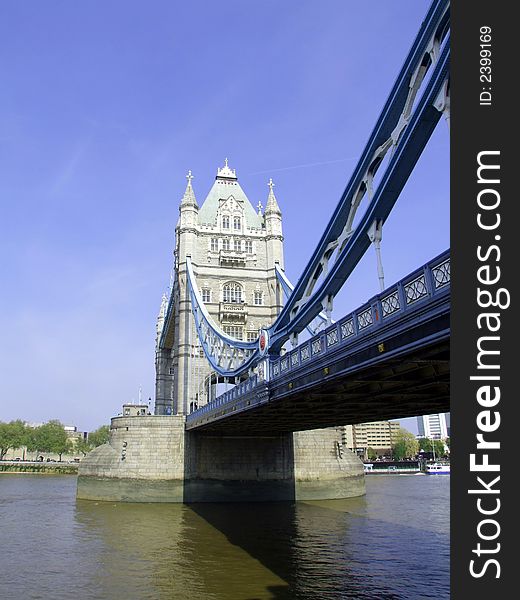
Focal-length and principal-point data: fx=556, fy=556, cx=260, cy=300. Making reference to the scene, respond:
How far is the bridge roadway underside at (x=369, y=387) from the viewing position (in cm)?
1086

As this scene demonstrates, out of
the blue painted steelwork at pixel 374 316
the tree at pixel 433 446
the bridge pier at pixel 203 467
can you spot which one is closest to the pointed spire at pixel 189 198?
the bridge pier at pixel 203 467

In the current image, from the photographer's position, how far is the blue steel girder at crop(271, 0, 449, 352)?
1242 cm

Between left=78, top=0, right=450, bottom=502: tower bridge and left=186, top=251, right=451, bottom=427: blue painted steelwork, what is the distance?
0.13ft

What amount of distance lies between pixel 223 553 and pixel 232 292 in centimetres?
3214

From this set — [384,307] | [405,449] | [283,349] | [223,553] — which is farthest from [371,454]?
[384,307]

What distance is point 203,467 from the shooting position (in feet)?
119

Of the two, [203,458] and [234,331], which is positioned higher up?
[234,331]

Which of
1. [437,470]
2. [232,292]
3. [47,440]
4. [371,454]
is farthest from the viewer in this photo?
[371,454]

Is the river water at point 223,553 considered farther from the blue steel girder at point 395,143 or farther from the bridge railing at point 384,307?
the blue steel girder at point 395,143

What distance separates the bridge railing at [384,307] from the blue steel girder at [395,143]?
1.91m

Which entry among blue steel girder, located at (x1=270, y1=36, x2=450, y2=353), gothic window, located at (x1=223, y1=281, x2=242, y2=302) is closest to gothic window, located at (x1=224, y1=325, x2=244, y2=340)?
gothic window, located at (x1=223, y1=281, x2=242, y2=302)

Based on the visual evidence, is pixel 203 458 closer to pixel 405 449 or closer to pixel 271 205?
pixel 271 205

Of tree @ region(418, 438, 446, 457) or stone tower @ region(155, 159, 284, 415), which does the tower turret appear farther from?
tree @ region(418, 438, 446, 457)

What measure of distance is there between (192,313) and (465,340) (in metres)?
42.2
